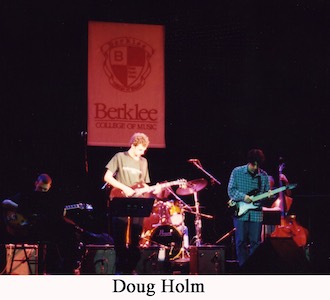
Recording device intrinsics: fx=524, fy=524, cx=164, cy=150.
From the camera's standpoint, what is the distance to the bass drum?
7035 mm

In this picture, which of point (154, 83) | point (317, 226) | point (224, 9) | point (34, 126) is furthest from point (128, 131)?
point (317, 226)

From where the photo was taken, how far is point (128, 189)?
5680 mm

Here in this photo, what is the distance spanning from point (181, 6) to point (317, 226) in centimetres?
398

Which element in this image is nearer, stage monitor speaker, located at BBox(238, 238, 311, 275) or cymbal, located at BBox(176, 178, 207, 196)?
stage monitor speaker, located at BBox(238, 238, 311, 275)

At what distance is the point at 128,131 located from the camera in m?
7.06

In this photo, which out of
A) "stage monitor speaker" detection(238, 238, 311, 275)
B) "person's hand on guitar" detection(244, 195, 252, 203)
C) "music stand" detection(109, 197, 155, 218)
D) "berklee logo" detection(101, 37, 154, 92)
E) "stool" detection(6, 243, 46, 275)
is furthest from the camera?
"berklee logo" detection(101, 37, 154, 92)

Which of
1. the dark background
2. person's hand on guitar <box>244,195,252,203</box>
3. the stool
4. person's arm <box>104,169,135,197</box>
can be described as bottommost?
the stool

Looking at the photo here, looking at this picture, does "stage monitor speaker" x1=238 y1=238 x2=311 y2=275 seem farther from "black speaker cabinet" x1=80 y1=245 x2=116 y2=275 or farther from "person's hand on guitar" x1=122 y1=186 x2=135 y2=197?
"black speaker cabinet" x1=80 y1=245 x2=116 y2=275

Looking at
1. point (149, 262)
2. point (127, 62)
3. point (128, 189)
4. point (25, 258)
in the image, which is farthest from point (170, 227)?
point (127, 62)

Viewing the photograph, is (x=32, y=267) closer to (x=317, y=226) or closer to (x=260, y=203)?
(x=260, y=203)

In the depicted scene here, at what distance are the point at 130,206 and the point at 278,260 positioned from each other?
230cm

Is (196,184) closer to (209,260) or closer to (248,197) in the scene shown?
(248,197)

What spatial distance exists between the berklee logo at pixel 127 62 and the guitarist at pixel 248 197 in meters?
1.88

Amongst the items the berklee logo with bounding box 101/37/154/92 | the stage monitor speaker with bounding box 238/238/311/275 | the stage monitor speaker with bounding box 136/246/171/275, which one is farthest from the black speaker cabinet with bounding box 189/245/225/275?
the stage monitor speaker with bounding box 238/238/311/275
